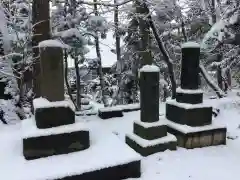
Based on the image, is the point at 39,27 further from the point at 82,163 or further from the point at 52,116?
the point at 82,163

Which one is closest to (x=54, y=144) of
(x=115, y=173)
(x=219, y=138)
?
(x=115, y=173)

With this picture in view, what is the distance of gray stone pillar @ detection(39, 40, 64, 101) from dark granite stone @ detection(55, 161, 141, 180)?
141cm

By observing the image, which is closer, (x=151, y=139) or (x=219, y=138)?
(x=151, y=139)

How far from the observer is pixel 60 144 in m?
4.51

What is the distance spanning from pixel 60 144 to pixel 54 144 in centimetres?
10

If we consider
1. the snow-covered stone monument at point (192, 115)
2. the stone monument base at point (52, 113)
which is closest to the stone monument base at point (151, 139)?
the snow-covered stone monument at point (192, 115)

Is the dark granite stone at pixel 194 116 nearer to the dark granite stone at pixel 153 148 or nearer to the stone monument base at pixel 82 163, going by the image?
the dark granite stone at pixel 153 148

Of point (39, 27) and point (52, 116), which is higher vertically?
point (39, 27)

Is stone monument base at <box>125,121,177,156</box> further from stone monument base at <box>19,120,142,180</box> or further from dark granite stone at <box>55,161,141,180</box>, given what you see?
dark granite stone at <box>55,161,141,180</box>

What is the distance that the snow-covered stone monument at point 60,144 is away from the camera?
4199mm

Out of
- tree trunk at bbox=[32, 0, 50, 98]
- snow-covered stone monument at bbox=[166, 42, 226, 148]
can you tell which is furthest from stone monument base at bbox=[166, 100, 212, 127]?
tree trunk at bbox=[32, 0, 50, 98]

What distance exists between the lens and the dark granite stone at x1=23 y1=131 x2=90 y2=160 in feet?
14.3

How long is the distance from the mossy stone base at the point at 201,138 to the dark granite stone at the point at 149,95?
785 mm

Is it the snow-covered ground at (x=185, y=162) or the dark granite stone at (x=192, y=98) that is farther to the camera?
the dark granite stone at (x=192, y=98)
